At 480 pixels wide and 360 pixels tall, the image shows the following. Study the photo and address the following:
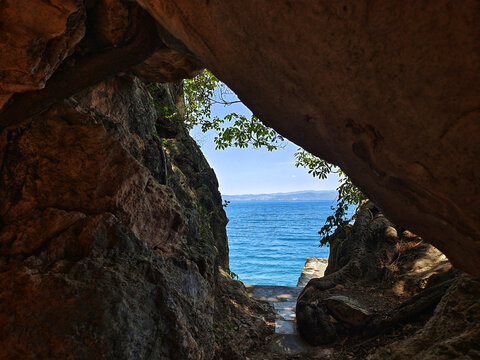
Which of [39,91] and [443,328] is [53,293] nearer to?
[39,91]

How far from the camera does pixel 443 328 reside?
2686 millimetres

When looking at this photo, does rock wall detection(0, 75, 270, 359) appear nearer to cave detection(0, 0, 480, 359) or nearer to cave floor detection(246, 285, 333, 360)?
cave detection(0, 0, 480, 359)

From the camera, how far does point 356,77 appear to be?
55.9 inches

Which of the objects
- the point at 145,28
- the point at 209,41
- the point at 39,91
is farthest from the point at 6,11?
the point at 209,41

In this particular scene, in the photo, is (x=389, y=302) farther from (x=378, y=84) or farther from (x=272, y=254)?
(x=272, y=254)

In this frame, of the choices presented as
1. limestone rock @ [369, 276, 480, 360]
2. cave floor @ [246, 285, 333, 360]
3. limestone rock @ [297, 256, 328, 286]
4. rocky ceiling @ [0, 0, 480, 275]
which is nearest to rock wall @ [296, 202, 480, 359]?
limestone rock @ [369, 276, 480, 360]

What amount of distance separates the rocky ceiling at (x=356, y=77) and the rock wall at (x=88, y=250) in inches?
22.0

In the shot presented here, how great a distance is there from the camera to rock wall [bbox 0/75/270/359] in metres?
2.12

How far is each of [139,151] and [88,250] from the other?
188 centimetres

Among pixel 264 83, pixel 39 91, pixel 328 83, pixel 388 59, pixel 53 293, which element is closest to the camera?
pixel 388 59

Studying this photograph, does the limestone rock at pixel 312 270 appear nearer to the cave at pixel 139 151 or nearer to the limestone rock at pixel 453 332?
the cave at pixel 139 151

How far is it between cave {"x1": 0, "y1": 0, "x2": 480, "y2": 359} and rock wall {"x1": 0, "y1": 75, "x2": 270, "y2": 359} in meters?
0.01

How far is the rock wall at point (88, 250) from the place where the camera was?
212 cm

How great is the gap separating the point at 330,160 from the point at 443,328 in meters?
2.20
